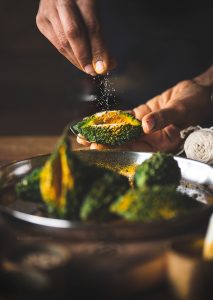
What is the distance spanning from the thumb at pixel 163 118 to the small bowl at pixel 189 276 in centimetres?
69

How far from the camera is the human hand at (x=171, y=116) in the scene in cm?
138

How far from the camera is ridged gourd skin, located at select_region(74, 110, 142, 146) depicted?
1.32 metres

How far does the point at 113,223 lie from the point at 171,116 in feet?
2.41

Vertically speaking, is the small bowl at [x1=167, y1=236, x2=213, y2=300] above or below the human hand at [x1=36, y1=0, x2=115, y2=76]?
below

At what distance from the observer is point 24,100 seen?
11.3ft

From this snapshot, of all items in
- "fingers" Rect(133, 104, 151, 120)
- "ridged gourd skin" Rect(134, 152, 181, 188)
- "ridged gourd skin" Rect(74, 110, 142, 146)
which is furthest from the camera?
"fingers" Rect(133, 104, 151, 120)

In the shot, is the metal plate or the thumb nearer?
the metal plate

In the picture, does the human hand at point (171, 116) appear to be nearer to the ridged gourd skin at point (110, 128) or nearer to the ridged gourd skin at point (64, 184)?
the ridged gourd skin at point (110, 128)

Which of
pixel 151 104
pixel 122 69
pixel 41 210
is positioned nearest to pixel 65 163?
pixel 41 210

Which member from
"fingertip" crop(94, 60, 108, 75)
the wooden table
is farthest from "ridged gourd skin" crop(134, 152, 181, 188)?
the wooden table

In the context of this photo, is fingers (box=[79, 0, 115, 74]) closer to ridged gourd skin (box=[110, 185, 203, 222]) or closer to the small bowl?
ridged gourd skin (box=[110, 185, 203, 222])

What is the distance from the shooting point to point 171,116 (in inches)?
58.3

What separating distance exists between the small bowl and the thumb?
2.25ft

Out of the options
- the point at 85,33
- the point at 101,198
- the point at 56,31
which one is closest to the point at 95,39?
the point at 85,33
